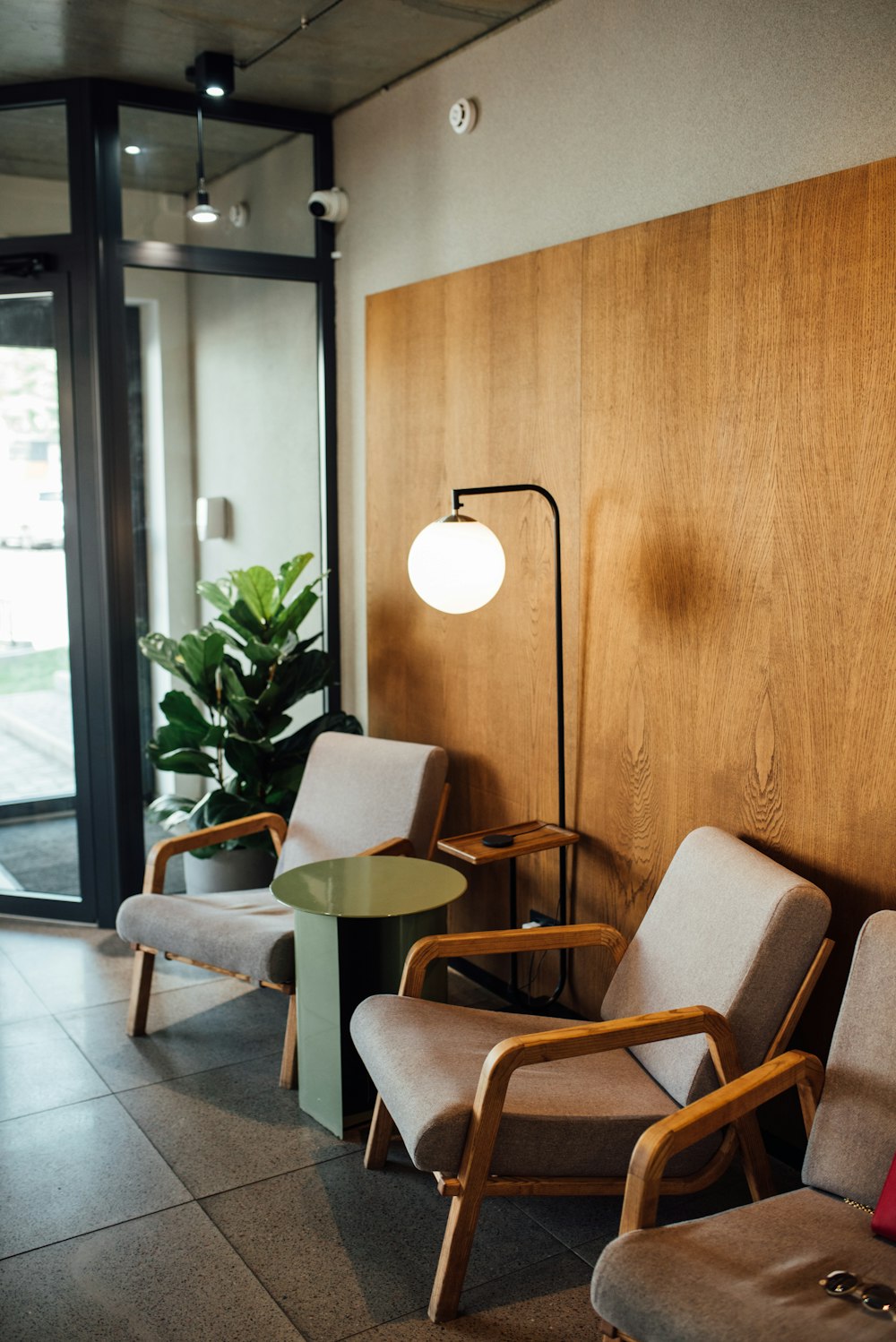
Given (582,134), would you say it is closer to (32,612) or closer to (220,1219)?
(32,612)

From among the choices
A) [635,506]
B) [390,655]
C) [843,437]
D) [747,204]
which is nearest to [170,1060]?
[390,655]

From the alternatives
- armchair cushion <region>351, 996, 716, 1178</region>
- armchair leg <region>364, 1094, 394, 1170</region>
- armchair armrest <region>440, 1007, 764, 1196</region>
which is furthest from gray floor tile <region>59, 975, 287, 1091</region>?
armchair armrest <region>440, 1007, 764, 1196</region>

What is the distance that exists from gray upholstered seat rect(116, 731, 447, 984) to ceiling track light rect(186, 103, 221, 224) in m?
2.03

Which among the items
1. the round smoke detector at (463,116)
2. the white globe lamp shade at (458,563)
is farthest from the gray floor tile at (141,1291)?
the round smoke detector at (463,116)

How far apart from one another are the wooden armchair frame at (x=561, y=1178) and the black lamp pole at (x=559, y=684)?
1.09 meters

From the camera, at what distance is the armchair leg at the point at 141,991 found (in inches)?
142

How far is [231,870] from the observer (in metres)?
4.39

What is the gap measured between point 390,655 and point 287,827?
2.51 feet

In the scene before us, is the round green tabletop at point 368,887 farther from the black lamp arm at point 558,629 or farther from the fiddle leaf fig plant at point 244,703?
the fiddle leaf fig plant at point 244,703

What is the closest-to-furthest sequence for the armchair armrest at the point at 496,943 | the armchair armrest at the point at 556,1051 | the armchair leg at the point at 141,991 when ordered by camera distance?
the armchair armrest at the point at 556,1051 → the armchair armrest at the point at 496,943 → the armchair leg at the point at 141,991

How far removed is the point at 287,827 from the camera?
13.2 ft

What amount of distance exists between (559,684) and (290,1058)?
1301 mm

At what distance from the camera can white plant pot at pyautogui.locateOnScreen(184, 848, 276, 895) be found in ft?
14.4

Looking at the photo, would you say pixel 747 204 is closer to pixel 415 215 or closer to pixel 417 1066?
pixel 415 215
